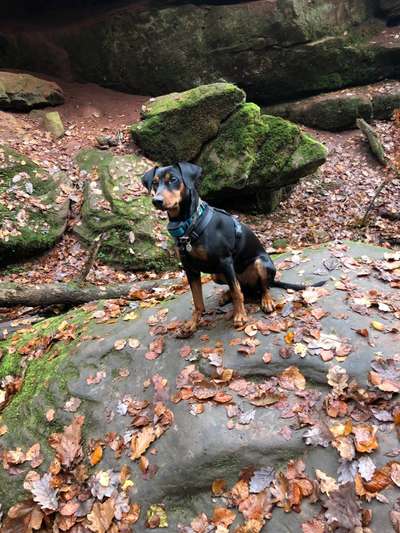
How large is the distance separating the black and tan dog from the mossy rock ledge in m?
6.55

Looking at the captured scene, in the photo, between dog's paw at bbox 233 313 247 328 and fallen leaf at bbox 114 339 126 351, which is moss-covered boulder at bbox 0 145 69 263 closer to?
fallen leaf at bbox 114 339 126 351

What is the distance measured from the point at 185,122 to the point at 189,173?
25.2 feet

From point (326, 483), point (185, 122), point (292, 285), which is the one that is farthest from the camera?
point (185, 122)

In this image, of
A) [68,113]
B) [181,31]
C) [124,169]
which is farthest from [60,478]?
[181,31]

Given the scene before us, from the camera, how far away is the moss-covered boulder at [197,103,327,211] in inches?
435

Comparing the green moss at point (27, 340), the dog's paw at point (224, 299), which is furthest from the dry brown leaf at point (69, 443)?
the dog's paw at point (224, 299)

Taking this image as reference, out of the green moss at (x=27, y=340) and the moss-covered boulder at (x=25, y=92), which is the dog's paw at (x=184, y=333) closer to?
the green moss at (x=27, y=340)

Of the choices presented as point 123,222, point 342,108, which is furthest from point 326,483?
point 342,108

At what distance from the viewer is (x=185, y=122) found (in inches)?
434

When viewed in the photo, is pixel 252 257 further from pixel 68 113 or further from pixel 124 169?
pixel 68 113

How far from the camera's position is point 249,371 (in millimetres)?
4203

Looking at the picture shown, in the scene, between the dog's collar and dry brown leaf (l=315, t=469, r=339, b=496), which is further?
the dog's collar

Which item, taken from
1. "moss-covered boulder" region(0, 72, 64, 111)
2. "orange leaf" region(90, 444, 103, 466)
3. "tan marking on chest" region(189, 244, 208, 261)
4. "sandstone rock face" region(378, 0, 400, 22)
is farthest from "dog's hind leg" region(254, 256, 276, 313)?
"sandstone rock face" region(378, 0, 400, 22)

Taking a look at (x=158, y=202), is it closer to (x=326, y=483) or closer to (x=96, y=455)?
(x=96, y=455)
